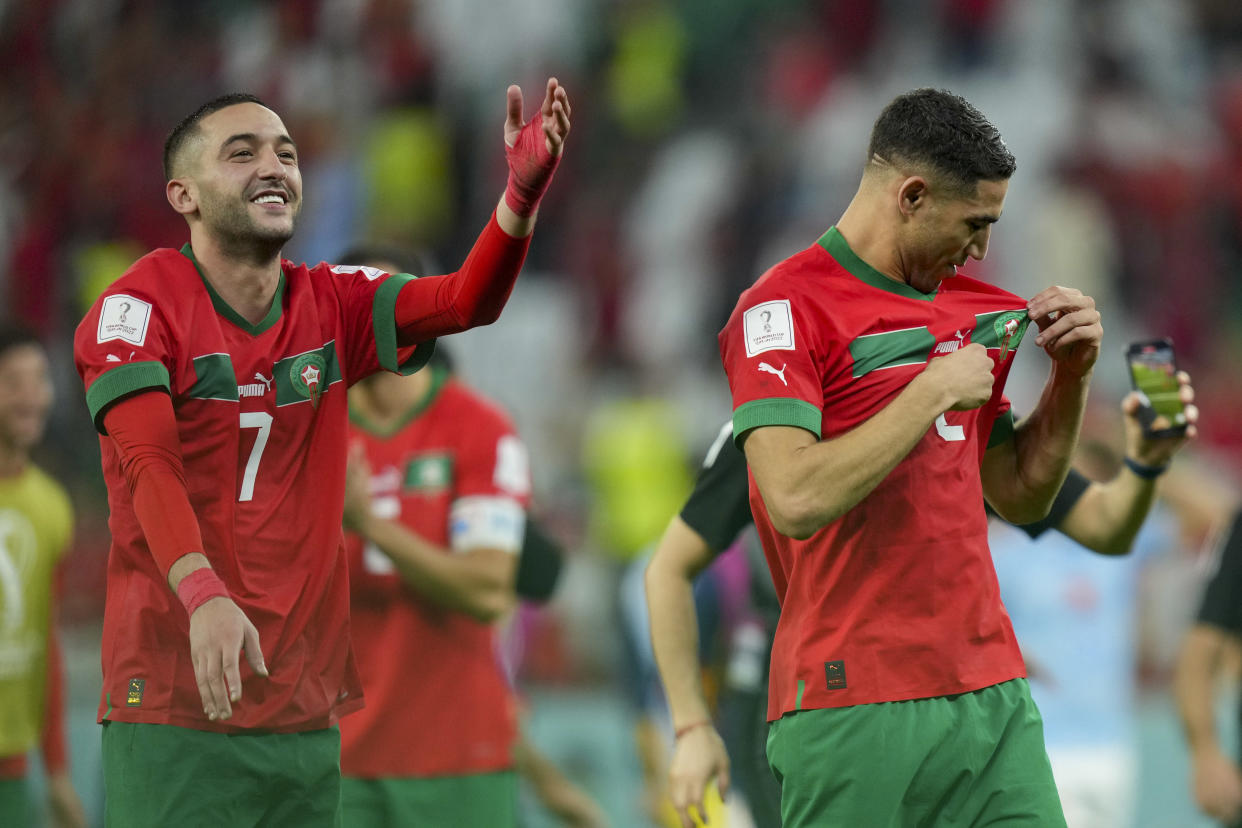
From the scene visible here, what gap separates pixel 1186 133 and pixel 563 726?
22.4 ft

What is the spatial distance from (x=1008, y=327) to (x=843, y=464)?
0.70m

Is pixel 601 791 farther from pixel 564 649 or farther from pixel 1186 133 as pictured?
pixel 1186 133

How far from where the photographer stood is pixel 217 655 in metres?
3.20

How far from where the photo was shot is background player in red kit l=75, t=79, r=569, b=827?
354 centimetres

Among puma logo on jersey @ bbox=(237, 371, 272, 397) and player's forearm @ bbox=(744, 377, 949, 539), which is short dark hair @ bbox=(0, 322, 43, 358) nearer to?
puma logo on jersey @ bbox=(237, 371, 272, 397)

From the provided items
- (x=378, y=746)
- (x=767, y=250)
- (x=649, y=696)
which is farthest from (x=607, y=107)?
(x=378, y=746)

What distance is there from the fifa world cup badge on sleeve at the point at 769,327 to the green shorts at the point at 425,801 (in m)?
2.22

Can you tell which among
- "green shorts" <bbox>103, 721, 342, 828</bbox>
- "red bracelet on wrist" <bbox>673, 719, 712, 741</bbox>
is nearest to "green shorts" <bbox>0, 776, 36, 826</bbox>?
"green shorts" <bbox>103, 721, 342, 828</bbox>

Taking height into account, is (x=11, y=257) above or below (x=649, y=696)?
above

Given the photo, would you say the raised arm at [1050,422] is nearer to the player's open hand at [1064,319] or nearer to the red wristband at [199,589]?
the player's open hand at [1064,319]

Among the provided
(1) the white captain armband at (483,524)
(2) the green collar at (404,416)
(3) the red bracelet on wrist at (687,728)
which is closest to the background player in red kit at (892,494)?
(3) the red bracelet on wrist at (687,728)

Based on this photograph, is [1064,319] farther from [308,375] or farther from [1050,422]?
[308,375]

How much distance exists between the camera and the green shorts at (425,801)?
518 cm

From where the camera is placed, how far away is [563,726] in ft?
30.8
